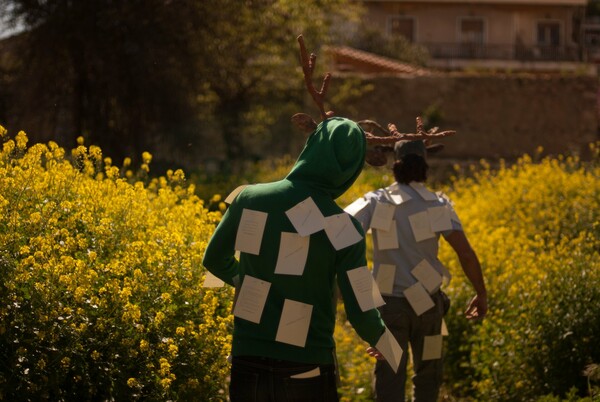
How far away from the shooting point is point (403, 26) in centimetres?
3650

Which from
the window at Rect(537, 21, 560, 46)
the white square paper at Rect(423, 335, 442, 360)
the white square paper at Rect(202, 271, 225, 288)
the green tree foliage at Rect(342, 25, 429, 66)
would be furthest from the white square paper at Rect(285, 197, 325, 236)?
the window at Rect(537, 21, 560, 46)

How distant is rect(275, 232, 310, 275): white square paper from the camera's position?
419 centimetres

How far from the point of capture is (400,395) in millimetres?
5820

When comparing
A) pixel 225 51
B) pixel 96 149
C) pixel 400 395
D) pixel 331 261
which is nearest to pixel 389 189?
pixel 400 395

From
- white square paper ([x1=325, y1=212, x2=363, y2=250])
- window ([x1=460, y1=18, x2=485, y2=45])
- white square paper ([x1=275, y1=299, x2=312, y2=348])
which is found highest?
window ([x1=460, y1=18, x2=485, y2=45])

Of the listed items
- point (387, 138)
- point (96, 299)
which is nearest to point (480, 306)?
point (387, 138)

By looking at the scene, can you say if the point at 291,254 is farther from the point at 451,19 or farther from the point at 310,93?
the point at 451,19

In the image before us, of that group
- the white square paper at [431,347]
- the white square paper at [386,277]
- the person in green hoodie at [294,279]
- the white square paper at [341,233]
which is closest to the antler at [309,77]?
the person in green hoodie at [294,279]

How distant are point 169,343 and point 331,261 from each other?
3.06 feet

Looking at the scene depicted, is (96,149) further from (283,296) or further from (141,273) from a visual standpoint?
(283,296)

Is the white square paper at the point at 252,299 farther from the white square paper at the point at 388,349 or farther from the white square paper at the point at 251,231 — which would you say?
the white square paper at the point at 388,349

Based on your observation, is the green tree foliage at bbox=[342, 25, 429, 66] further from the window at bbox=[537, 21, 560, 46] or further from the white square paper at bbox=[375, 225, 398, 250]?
the white square paper at bbox=[375, 225, 398, 250]

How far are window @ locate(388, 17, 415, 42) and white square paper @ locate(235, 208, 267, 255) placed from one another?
32.4 meters

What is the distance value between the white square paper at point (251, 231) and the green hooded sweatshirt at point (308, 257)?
2 centimetres
